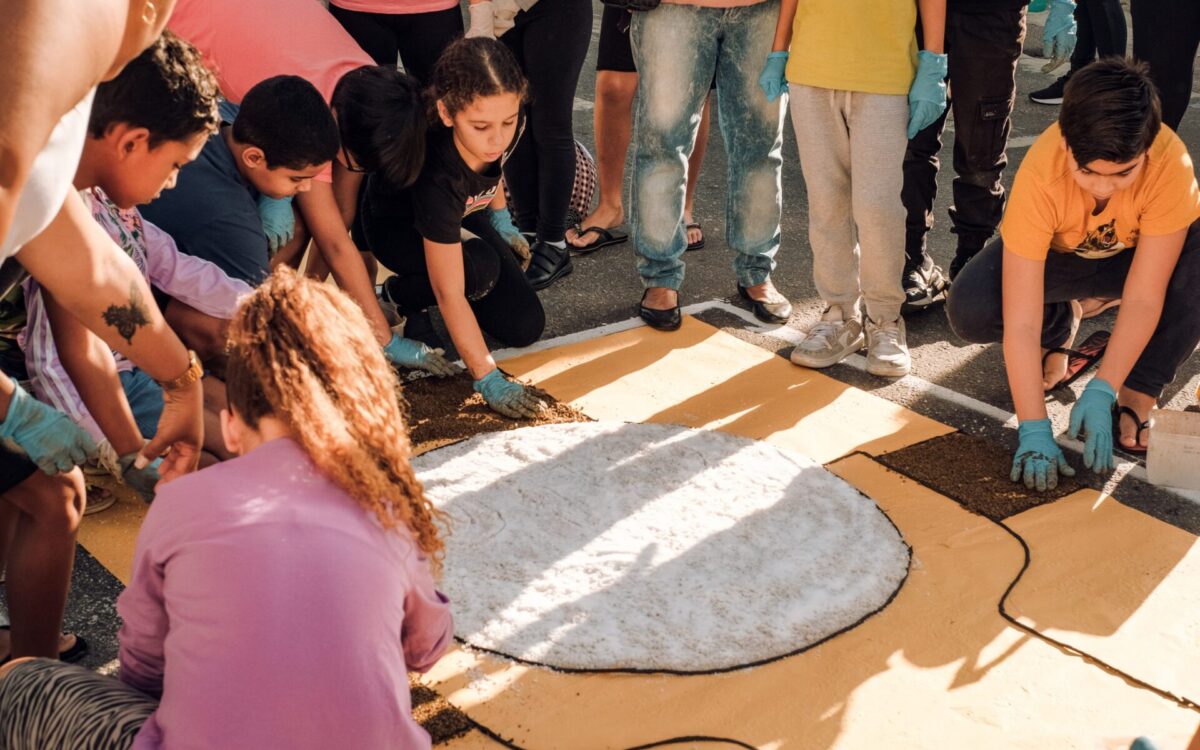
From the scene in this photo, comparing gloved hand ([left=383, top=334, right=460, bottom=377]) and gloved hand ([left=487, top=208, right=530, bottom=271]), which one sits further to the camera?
gloved hand ([left=487, top=208, right=530, bottom=271])

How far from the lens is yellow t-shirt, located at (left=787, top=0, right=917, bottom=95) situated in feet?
10.5

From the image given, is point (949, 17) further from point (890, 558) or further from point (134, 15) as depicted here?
point (134, 15)

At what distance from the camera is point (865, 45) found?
3209mm

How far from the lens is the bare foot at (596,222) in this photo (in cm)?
422

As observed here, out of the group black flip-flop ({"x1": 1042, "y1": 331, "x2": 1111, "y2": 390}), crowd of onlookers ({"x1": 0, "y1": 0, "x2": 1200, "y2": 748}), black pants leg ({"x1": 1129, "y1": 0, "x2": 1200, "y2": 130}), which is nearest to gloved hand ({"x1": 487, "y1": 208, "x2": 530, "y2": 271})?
crowd of onlookers ({"x1": 0, "y1": 0, "x2": 1200, "y2": 748})

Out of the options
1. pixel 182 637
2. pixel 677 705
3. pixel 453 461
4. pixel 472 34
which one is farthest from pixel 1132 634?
pixel 472 34

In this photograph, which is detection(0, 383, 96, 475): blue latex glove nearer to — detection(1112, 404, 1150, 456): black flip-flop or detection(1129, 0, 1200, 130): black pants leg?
detection(1112, 404, 1150, 456): black flip-flop

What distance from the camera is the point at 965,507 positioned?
2750mm

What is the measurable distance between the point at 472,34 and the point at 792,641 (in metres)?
2.03

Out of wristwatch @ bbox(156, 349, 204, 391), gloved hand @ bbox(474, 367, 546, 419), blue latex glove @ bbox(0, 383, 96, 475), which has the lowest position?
gloved hand @ bbox(474, 367, 546, 419)

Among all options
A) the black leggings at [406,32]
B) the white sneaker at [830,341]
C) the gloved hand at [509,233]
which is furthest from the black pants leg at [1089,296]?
the black leggings at [406,32]

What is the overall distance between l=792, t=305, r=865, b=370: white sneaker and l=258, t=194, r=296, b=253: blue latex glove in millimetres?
1408

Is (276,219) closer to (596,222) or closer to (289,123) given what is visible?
(289,123)

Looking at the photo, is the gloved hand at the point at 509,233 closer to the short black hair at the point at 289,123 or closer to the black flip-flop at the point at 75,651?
the short black hair at the point at 289,123
